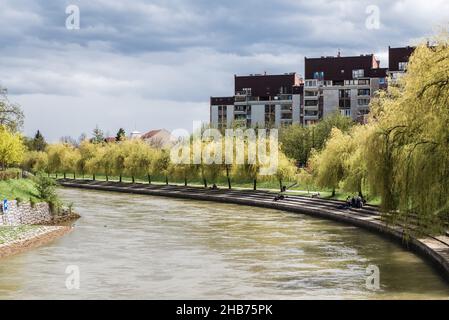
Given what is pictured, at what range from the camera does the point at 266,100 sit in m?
147

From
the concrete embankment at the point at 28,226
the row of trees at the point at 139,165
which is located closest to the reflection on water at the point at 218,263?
the concrete embankment at the point at 28,226

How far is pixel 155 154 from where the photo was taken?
90875 millimetres

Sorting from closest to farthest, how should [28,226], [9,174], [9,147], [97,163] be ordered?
[28,226], [9,174], [9,147], [97,163]

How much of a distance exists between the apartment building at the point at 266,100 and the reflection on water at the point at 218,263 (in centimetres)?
9626

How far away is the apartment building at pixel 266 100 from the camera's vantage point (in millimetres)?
144125

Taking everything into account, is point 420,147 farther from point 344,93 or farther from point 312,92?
point 312,92

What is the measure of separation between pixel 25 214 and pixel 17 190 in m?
4.20

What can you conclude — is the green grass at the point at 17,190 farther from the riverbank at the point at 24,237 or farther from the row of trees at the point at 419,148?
the row of trees at the point at 419,148

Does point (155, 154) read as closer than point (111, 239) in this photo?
No

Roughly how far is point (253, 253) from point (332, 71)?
102 m

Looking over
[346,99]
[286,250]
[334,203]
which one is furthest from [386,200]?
[346,99]

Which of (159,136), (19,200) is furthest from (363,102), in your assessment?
(19,200)
